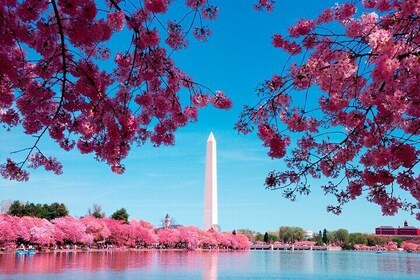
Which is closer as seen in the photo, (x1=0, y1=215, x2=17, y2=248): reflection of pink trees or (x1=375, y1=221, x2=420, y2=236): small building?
(x1=0, y1=215, x2=17, y2=248): reflection of pink trees

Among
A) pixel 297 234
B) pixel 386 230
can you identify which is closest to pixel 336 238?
pixel 297 234

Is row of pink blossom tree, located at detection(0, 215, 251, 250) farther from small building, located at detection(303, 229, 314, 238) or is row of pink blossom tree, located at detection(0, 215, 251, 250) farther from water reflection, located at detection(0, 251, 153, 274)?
small building, located at detection(303, 229, 314, 238)

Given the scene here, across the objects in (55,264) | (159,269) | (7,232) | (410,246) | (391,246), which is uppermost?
(7,232)

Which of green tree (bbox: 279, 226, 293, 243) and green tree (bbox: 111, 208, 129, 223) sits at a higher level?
green tree (bbox: 111, 208, 129, 223)

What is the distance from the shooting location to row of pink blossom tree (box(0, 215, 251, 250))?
46469 millimetres

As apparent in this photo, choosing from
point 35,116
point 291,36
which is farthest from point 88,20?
point 291,36

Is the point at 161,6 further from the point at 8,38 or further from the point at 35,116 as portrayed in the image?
the point at 35,116

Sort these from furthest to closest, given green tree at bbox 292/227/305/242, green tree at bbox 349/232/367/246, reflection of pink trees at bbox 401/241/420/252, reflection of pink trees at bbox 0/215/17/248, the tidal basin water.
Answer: green tree at bbox 292/227/305/242, green tree at bbox 349/232/367/246, reflection of pink trees at bbox 401/241/420/252, reflection of pink trees at bbox 0/215/17/248, the tidal basin water

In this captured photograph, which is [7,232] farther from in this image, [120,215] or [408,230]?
[408,230]

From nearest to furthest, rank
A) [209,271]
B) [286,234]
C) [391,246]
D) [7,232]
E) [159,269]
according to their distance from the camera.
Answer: [159,269]
[209,271]
[7,232]
[391,246]
[286,234]

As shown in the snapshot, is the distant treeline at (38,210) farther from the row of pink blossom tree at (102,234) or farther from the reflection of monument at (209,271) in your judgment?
the reflection of monument at (209,271)

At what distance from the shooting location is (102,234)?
6112 centimetres

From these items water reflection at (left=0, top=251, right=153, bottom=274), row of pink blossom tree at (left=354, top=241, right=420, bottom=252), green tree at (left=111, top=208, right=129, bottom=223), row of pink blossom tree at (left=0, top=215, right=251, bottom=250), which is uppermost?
green tree at (left=111, top=208, right=129, bottom=223)

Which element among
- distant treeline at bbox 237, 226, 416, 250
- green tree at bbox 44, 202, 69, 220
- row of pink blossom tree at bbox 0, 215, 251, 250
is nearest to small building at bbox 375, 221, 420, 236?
distant treeline at bbox 237, 226, 416, 250
